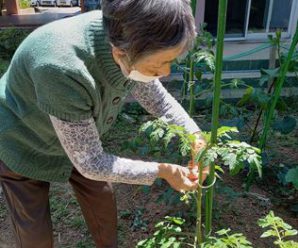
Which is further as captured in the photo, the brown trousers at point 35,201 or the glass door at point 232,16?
the glass door at point 232,16

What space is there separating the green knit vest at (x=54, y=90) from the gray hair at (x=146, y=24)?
11cm


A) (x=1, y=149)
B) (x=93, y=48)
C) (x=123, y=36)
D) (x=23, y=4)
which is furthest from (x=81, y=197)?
(x=23, y=4)

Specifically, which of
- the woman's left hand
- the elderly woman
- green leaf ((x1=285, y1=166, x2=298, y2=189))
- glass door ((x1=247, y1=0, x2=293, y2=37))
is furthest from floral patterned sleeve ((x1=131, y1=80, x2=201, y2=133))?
glass door ((x1=247, y1=0, x2=293, y2=37))

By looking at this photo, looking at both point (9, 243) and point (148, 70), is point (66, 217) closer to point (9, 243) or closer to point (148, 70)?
point (9, 243)

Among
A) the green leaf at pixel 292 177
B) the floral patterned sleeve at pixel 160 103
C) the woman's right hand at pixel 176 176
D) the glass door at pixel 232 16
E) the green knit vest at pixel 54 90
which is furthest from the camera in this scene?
the glass door at pixel 232 16

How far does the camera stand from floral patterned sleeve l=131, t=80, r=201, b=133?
1.37 metres

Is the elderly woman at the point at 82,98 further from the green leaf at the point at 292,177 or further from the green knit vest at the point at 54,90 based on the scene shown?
the green leaf at the point at 292,177

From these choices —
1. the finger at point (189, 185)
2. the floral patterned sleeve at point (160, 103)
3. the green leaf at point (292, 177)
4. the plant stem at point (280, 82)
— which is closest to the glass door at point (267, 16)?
the plant stem at point (280, 82)

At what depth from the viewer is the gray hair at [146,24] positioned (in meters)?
0.89

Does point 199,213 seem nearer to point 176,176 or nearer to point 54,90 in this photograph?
point 176,176

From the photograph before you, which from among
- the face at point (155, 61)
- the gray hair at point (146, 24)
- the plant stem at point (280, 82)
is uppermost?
the gray hair at point (146, 24)

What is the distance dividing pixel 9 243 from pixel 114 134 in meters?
1.16

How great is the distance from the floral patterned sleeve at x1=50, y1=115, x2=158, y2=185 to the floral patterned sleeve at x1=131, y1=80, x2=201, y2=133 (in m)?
0.24

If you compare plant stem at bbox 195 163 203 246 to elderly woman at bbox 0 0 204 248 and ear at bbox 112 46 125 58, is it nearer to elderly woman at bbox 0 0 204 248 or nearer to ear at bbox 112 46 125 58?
elderly woman at bbox 0 0 204 248
